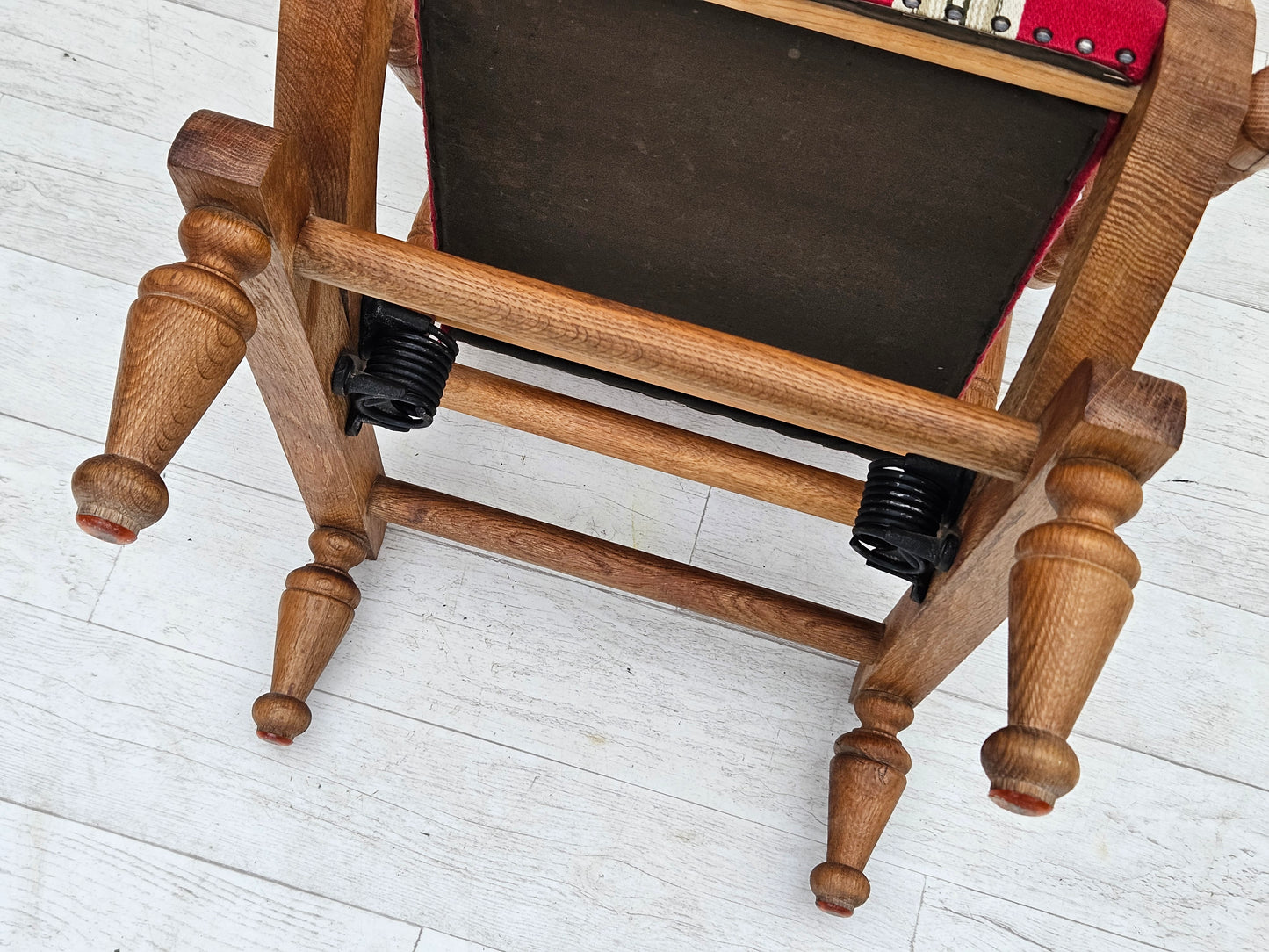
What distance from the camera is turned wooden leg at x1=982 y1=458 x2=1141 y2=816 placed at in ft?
1.74

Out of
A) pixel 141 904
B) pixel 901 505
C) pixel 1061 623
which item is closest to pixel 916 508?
pixel 901 505

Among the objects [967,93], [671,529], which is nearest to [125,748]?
[671,529]

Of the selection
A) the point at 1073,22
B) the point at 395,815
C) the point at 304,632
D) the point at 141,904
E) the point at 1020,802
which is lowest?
the point at 141,904

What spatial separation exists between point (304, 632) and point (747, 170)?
0.53 metres

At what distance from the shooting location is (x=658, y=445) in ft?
3.03

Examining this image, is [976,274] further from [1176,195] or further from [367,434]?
[367,434]

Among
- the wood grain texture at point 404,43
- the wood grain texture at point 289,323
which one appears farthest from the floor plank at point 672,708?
the wood grain texture at point 404,43

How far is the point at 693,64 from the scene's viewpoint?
673 millimetres

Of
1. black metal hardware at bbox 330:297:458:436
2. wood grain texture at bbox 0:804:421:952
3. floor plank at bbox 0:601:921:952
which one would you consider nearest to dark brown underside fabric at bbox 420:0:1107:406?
black metal hardware at bbox 330:297:458:436

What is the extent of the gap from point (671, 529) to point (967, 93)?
0.56 meters

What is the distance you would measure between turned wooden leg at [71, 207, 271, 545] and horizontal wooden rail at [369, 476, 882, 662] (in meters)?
0.38

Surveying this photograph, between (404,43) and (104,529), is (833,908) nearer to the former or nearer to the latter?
(104,529)

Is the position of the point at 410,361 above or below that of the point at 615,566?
above

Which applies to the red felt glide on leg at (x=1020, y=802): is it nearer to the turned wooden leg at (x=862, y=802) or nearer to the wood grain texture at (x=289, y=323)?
the turned wooden leg at (x=862, y=802)
